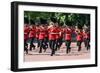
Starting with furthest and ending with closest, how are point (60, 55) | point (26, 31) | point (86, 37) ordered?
1. point (86, 37)
2. point (60, 55)
3. point (26, 31)

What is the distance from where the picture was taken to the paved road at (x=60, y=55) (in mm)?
1835

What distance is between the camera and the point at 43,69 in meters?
1.86

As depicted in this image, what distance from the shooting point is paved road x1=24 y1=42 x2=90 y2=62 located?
6.02 ft

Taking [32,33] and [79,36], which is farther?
[79,36]

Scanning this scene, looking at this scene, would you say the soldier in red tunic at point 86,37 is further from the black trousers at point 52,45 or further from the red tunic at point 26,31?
the red tunic at point 26,31

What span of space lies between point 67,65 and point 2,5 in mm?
630

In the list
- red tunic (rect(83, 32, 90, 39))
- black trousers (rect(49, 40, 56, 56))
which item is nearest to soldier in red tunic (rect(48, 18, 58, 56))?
black trousers (rect(49, 40, 56, 56))

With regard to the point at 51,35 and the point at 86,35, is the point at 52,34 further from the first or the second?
the point at 86,35

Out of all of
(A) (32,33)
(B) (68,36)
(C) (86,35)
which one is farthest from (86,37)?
(A) (32,33)

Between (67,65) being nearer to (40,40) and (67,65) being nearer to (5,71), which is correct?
(40,40)

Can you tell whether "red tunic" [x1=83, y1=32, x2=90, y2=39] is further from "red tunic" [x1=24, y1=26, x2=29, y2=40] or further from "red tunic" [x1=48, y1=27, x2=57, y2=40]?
"red tunic" [x1=24, y1=26, x2=29, y2=40]

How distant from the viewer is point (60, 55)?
1931mm

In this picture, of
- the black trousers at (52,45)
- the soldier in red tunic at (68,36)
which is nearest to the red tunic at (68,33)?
the soldier in red tunic at (68,36)

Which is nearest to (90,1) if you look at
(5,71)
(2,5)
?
(2,5)
